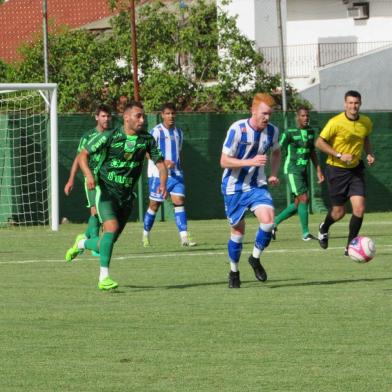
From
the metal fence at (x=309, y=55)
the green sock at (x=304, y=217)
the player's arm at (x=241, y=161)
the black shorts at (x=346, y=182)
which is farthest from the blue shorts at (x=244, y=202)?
the metal fence at (x=309, y=55)

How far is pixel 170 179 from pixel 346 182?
162 inches

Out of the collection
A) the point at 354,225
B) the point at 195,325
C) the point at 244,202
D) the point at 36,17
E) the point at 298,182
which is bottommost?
the point at 195,325

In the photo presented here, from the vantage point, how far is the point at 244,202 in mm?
13406

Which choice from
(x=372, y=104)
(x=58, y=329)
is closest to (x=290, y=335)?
(x=58, y=329)

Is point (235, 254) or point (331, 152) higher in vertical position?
point (331, 152)

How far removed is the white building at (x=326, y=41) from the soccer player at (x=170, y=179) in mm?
19714

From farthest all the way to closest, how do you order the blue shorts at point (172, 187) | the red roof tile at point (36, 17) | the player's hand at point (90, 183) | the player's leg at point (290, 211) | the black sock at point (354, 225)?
the red roof tile at point (36, 17), the player's leg at point (290, 211), the blue shorts at point (172, 187), the black sock at point (354, 225), the player's hand at point (90, 183)

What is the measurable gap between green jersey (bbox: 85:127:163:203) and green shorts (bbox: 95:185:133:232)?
0.04 meters

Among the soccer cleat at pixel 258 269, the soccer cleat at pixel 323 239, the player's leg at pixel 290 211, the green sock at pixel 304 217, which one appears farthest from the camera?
the player's leg at pixel 290 211

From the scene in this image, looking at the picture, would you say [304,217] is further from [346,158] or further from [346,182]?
[346,158]

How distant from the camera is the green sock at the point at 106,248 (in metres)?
13.0

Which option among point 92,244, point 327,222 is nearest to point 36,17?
point 327,222

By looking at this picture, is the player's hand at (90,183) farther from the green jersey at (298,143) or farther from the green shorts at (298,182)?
the green jersey at (298,143)

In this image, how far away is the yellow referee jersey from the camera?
16.3 metres
